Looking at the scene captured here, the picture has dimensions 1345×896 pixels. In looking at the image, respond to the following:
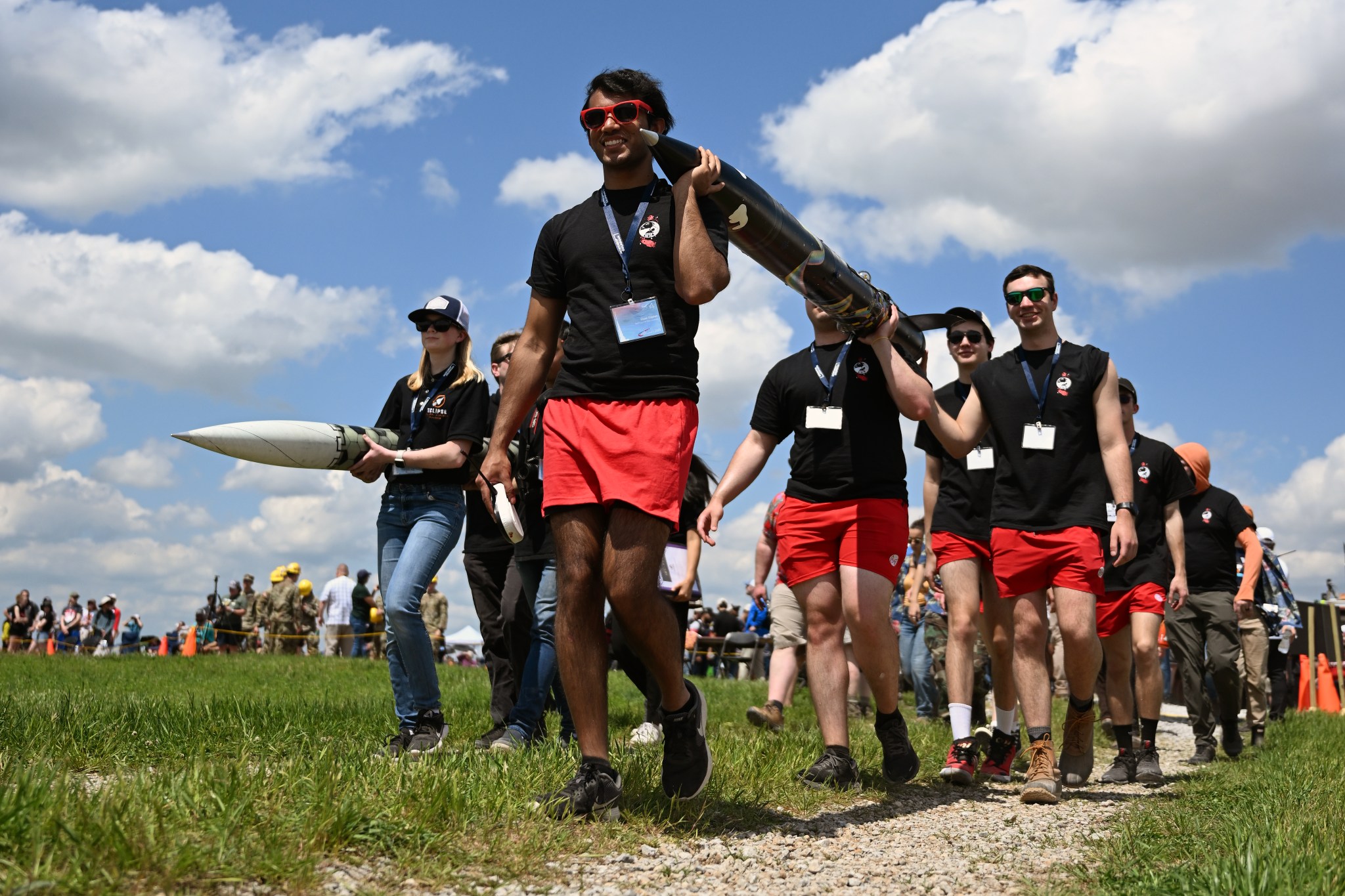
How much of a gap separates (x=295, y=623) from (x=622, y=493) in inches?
901

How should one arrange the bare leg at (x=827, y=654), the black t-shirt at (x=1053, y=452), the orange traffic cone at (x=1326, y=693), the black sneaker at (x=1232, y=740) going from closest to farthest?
the bare leg at (x=827, y=654)
the black t-shirt at (x=1053, y=452)
the black sneaker at (x=1232, y=740)
the orange traffic cone at (x=1326, y=693)

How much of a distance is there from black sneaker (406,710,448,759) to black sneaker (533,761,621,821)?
6.89 feet

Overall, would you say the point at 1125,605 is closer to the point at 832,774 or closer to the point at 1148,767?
the point at 1148,767

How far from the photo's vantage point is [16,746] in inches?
189

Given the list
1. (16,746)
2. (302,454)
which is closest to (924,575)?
(302,454)

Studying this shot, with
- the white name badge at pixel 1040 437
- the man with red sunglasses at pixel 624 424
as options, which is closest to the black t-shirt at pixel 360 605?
the white name badge at pixel 1040 437

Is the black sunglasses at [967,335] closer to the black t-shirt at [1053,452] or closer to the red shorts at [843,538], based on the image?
the black t-shirt at [1053,452]

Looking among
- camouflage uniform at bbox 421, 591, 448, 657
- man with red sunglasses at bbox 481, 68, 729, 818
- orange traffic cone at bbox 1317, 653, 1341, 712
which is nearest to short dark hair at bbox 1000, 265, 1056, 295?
man with red sunglasses at bbox 481, 68, 729, 818

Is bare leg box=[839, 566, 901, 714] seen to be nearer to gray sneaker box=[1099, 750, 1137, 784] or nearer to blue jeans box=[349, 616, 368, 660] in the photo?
gray sneaker box=[1099, 750, 1137, 784]

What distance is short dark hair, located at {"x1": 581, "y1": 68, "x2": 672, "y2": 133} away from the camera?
172 inches

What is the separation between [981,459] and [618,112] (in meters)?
3.76

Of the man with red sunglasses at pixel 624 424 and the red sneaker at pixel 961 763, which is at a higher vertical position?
the man with red sunglasses at pixel 624 424

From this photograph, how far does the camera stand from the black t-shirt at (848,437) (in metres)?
5.77

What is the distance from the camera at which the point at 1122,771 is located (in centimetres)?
709
